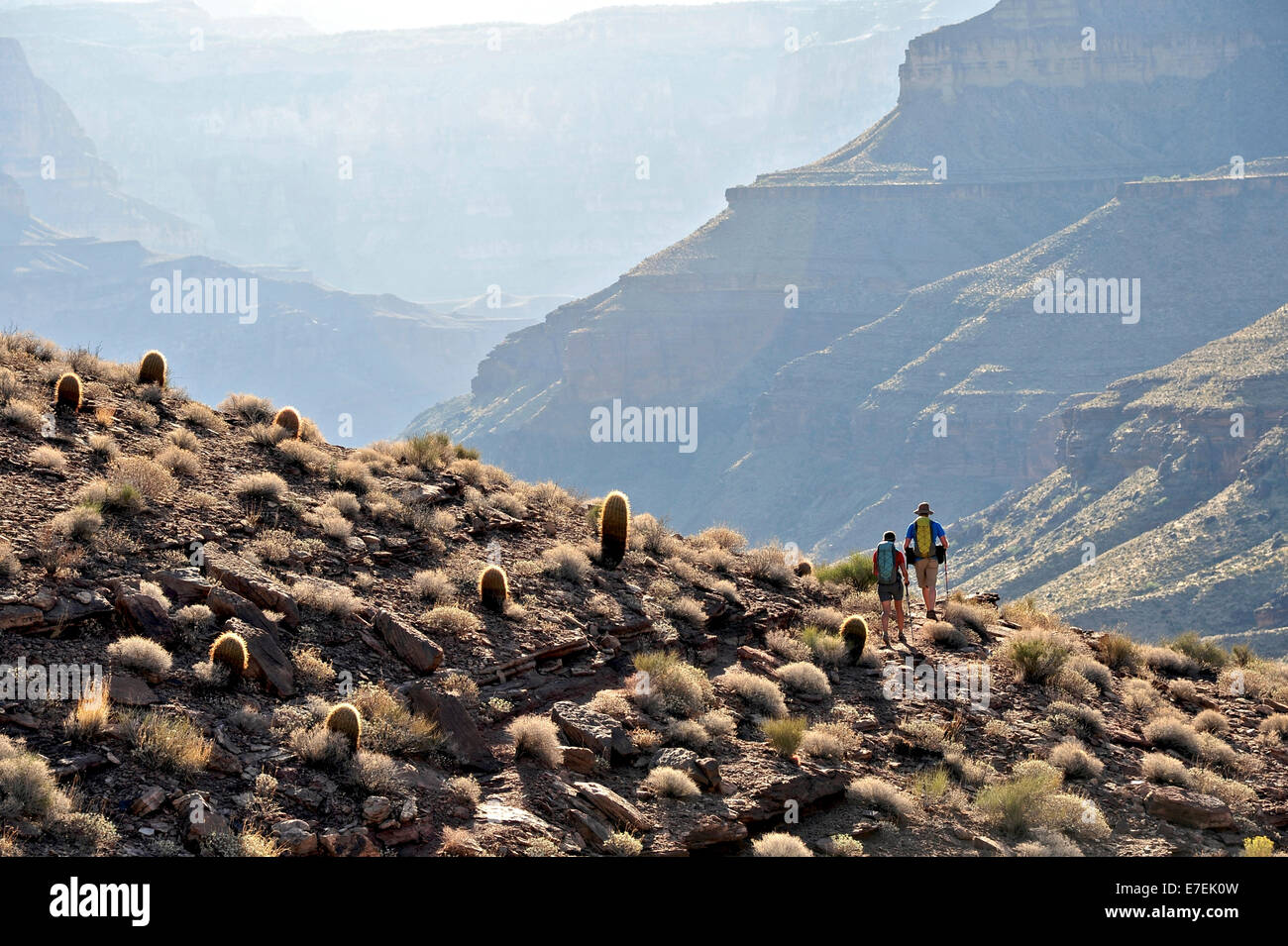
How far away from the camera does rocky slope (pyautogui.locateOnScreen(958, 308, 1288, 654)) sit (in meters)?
64.2

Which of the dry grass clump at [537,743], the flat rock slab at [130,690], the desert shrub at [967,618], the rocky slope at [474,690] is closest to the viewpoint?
the rocky slope at [474,690]

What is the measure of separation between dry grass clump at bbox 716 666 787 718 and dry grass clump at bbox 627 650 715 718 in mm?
381

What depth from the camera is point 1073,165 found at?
603 ft

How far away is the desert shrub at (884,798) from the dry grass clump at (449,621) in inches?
186

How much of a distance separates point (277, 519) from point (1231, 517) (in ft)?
228

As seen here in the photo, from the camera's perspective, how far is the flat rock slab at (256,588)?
14.0 m

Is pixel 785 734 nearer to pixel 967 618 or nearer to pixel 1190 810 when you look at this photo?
pixel 1190 810

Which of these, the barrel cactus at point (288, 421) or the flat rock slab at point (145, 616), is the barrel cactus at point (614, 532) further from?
the flat rock slab at point (145, 616)

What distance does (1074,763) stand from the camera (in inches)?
627

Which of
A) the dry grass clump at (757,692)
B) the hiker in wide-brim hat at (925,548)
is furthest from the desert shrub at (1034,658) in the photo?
the dry grass clump at (757,692)

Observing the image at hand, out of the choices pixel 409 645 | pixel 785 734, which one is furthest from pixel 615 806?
pixel 409 645

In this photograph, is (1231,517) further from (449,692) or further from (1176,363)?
(449,692)

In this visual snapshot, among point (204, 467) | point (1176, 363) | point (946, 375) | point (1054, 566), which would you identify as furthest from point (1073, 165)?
point (204, 467)

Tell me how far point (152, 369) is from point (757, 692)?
35.5ft
